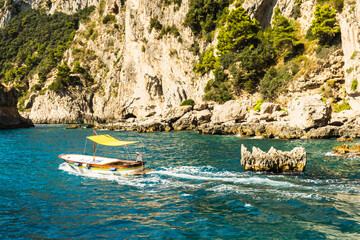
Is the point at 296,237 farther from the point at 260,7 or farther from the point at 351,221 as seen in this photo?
the point at 260,7

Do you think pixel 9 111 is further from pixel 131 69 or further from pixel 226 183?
pixel 226 183

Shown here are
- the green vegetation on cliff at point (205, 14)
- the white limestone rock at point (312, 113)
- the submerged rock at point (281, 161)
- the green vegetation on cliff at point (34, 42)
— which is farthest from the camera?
the green vegetation on cliff at point (34, 42)

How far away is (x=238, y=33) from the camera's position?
218ft

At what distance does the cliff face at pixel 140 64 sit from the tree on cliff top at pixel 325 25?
401 cm

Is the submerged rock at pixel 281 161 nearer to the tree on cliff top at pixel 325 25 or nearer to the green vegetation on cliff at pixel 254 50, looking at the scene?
the green vegetation on cliff at pixel 254 50

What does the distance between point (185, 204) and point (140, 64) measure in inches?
3408

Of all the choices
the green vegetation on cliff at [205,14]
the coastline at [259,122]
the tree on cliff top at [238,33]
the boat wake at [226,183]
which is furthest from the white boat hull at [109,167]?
the green vegetation on cliff at [205,14]

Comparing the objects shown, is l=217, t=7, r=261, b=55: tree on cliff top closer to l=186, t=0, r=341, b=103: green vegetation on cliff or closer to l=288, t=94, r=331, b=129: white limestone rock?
l=186, t=0, r=341, b=103: green vegetation on cliff

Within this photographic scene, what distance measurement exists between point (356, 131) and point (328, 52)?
22.1 metres

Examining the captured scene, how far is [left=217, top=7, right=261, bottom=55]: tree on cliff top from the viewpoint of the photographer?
65.3 metres

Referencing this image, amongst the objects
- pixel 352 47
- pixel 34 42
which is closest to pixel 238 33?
pixel 352 47

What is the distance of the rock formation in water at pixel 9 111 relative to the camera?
6894 cm

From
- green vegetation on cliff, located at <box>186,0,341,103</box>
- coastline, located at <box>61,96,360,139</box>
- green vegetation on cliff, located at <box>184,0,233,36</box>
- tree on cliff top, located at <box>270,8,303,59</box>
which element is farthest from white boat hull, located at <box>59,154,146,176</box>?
green vegetation on cliff, located at <box>184,0,233,36</box>

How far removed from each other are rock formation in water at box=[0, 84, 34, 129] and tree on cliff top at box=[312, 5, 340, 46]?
3035 inches
